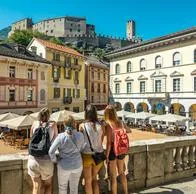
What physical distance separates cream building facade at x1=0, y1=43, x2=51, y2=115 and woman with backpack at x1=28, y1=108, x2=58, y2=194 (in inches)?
1293

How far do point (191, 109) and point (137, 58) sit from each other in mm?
11863

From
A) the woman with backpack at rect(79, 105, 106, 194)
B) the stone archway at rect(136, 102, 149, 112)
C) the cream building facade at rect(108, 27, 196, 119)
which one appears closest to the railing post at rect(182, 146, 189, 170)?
the woman with backpack at rect(79, 105, 106, 194)

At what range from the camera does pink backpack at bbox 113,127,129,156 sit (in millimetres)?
5812

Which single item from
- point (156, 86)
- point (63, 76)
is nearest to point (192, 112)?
point (156, 86)

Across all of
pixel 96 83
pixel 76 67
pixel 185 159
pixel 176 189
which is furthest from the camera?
pixel 96 83

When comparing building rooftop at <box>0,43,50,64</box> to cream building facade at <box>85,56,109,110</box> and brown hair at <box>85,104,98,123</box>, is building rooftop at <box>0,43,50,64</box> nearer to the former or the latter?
cream building facade at <box>85,56,109,110</box>

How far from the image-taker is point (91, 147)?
5.39 metres

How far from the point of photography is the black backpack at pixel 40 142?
4.93 metres

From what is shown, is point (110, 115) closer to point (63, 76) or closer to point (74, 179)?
point (74, 179)

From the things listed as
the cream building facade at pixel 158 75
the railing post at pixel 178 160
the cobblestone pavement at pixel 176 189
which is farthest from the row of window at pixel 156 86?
the cobblestone pavement at pixel 176 189

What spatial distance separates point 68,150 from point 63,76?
146 ft

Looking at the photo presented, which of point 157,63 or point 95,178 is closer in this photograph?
point 95,178

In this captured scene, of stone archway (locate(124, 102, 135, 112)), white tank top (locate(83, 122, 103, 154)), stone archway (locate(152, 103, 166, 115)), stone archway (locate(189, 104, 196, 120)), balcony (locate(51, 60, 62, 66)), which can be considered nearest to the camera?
white tank top (locate(83, 122, 103, 154))

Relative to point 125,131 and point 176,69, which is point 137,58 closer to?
point 176,69
